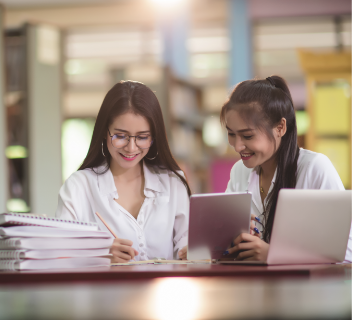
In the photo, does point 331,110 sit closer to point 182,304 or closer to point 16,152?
point 16,152

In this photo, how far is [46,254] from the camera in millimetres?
1164

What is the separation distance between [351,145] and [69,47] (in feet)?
18.4

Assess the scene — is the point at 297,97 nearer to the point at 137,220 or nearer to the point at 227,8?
the point at 227,8

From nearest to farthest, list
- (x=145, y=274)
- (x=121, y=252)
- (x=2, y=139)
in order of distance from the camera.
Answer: (x=145, y=274), (x=121, y=252), (x=2, y=139)

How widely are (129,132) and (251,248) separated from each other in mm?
636

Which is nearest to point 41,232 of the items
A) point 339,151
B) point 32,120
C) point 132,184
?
point 132,184

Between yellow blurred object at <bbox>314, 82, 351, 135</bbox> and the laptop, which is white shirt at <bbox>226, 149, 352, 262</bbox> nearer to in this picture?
the laptop

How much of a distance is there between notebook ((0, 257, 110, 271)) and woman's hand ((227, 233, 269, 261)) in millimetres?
357

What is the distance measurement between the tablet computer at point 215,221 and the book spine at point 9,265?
0.45 meters

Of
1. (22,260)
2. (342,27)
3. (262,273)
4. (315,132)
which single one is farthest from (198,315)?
(342,27)

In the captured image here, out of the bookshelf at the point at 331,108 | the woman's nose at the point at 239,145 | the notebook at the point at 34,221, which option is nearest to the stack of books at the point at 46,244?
the notebook at the point at 34,221

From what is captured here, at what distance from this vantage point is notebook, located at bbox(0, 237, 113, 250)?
113 cm

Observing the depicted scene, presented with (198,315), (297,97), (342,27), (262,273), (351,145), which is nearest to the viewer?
(198,315)

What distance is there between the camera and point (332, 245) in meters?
1.23
